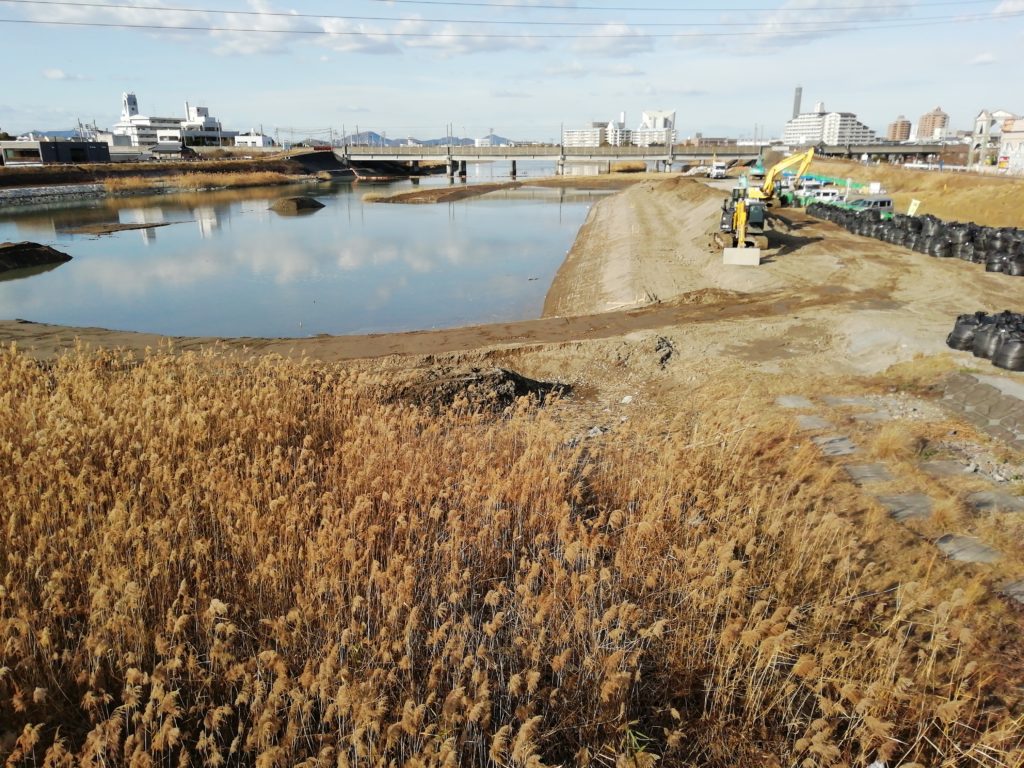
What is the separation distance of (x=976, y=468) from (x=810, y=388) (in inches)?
152

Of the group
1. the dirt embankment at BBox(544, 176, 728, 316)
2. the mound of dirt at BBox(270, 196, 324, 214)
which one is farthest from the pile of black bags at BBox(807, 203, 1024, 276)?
the mound of dirt at BBox(270, 196, 324, 214)

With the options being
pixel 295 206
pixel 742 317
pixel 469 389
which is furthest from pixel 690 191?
pixel 469 389

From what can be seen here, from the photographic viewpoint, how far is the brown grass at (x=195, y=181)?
255ft

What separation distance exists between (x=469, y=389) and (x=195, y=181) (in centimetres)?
8884

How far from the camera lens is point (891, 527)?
7.60 meters

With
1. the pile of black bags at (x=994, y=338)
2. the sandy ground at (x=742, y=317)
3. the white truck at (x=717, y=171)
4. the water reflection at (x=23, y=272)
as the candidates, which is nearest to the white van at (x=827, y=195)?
the sandy ground at (x=742, y=317)

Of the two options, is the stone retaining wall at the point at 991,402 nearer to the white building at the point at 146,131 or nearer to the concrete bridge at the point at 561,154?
the concrete bridge at the point at 561,154

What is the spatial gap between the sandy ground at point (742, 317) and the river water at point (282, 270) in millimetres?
4032

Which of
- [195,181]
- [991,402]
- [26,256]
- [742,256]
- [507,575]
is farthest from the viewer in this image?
[195,181]

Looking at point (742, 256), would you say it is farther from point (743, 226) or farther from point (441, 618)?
point (441, 618)

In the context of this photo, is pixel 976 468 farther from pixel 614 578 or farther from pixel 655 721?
pixel 655 721

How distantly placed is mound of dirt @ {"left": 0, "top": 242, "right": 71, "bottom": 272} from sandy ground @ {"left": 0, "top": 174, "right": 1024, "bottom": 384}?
1605 cm

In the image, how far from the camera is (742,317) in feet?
61.6

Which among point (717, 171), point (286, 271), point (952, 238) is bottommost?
point (286, 271)
